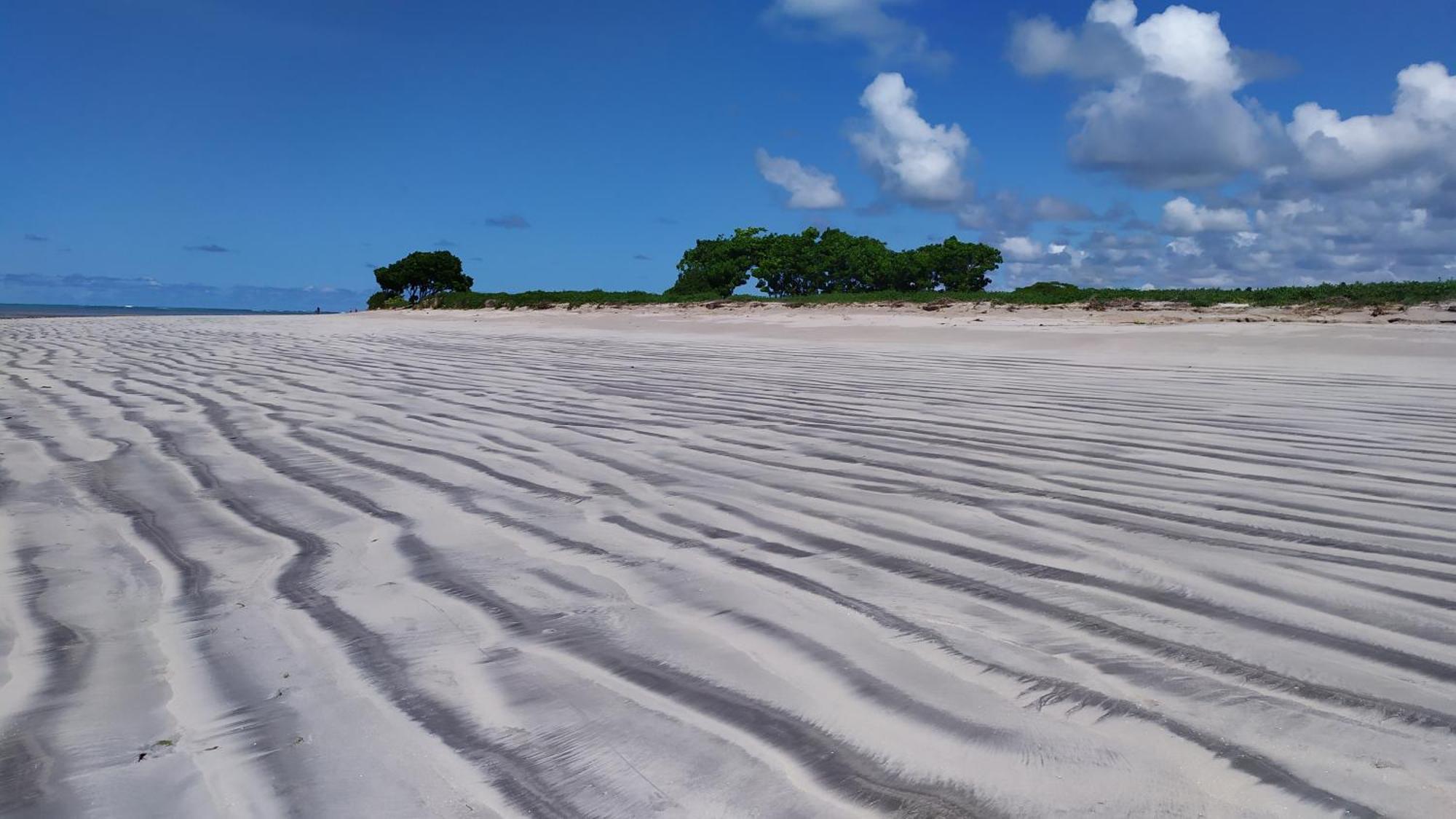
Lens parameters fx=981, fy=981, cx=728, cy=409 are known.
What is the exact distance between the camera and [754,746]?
5.06 feet

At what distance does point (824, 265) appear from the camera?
3522 centimetres

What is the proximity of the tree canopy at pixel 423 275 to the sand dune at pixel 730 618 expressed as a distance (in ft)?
133

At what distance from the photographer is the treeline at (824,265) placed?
31.3m

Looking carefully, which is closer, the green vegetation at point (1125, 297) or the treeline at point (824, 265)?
the green vegetation at point (1125, 297)

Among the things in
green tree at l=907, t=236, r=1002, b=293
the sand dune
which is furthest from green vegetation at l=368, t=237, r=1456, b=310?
the sand dune

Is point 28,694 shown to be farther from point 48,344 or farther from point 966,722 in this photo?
point 48,344

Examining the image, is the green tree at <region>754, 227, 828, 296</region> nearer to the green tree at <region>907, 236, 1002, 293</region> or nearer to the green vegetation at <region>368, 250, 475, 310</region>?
the green tree at <region>907, 236, 1002, 293</region>

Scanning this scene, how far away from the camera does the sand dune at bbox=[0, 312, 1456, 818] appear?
1463 millimetres

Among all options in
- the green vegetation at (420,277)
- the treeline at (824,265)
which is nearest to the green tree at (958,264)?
the treeline at (824,265)

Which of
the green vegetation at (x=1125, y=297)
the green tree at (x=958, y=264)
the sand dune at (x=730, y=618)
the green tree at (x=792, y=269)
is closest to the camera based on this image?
the sand dune at (x=730, y=618)

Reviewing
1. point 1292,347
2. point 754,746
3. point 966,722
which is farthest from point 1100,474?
point 1292,347

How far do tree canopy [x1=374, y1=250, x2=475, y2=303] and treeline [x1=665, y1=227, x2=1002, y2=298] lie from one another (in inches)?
450

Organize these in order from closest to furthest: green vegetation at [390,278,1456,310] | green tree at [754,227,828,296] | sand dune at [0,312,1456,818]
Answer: sand dune at [0,312,1456,818] → green vegetation at [390,278,1456,310] → green tree at [754,227,828,296]

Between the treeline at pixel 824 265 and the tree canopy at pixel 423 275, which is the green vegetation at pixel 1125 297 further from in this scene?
the tree canopy at pixel 423 275
